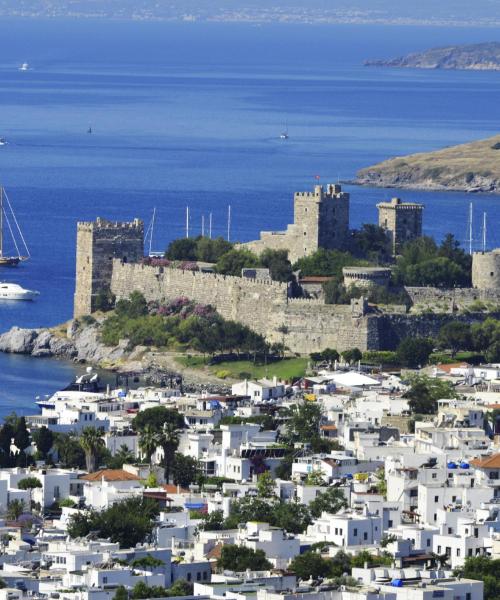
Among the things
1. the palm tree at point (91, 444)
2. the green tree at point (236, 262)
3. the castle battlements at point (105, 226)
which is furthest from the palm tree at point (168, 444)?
the castle battlements at point (105, 226)

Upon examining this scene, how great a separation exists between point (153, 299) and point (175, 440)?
29.1 metres

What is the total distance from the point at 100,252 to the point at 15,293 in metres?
9.28

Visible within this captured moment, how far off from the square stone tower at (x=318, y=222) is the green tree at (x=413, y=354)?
870 cm

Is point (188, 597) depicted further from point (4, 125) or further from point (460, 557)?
point (4, 125)

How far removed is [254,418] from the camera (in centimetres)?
5366

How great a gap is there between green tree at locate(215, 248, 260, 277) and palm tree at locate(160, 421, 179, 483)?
26.4 meters

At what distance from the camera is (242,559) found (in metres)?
37.5

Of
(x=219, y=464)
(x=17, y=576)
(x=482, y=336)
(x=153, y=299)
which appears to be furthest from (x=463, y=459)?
(x=153, y=299)

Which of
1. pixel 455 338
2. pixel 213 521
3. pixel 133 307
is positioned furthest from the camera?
pixel 133 307

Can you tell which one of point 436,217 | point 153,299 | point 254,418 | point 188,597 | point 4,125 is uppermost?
point 4,125

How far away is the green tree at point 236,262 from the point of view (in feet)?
251

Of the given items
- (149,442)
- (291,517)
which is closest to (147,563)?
(291,517)

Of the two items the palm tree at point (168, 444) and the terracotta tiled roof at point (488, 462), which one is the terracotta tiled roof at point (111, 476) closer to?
the palm tree at point (168, 444)

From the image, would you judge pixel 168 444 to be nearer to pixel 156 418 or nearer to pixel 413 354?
pixel 156 418
